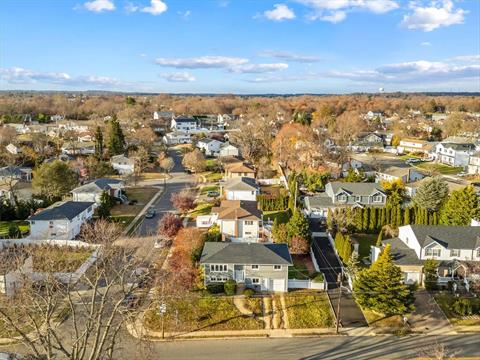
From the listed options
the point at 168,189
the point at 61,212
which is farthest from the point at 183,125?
the point at 61,212

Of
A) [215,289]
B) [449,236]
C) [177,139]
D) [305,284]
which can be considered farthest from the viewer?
[177,139]

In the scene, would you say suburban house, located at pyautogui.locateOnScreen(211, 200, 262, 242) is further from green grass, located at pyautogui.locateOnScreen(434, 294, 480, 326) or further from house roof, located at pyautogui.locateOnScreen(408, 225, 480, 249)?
green grass, located at pyautogui.locateOnScreen(434, 294, 480, 326)

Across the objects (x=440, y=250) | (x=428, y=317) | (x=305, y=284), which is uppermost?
(x=440, y=250)

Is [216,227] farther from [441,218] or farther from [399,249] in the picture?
[441,218]

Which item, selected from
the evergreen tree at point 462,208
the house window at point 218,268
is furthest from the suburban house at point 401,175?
the house window at point 218,268

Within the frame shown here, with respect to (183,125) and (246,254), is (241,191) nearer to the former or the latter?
(246,254)

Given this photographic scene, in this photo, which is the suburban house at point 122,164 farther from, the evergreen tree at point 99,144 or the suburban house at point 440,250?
the suburban house at point 440,250

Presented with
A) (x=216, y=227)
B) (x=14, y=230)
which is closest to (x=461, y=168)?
(x=216, y=227)
